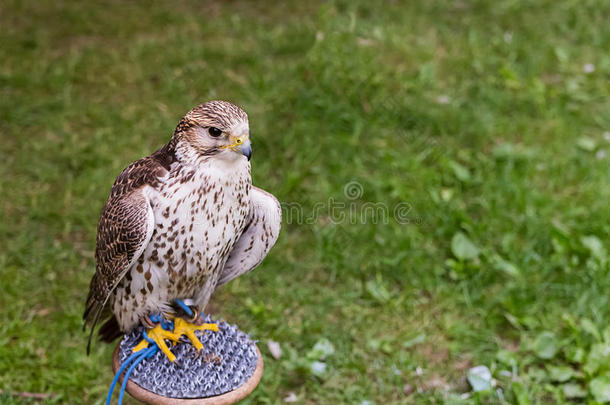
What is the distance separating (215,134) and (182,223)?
0.31 meters

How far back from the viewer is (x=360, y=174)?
176 inches

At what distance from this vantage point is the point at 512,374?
338 cm

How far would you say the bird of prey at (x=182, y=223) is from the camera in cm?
219

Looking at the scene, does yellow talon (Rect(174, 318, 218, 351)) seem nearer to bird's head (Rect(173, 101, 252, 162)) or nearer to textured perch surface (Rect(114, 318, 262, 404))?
textured perch surface (Rect(114, 318, 262, 404))

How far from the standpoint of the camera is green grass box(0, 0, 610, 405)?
11.4 feet

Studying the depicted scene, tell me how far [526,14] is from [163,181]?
495 cm

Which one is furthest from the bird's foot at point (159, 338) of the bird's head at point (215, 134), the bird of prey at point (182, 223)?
the bird's head at point (215, 134)

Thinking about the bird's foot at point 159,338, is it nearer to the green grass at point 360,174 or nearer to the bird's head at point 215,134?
the bird's head at point 215,134

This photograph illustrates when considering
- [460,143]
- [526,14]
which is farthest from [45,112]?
[526,14]

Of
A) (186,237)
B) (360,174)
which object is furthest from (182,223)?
(360,174)

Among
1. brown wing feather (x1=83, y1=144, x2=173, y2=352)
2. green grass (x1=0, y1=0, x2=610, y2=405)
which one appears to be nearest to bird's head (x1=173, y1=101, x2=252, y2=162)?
brown wing feather (x1=83, y1=144, x2=173, y2=352)

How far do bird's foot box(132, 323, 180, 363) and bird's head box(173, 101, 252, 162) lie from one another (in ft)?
2.27

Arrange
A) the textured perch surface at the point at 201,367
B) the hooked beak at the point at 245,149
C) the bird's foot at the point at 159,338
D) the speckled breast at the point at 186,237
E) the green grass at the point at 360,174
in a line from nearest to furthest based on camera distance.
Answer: the hooked beak at the point at 245,149, the speckled breast at the point at 186,237, the textured perch surface at the point at 201,367, the bird's foot at the point at 159,338, the green grass at the point at 360,174

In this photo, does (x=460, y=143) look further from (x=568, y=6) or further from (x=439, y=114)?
(x=568, y=6)
